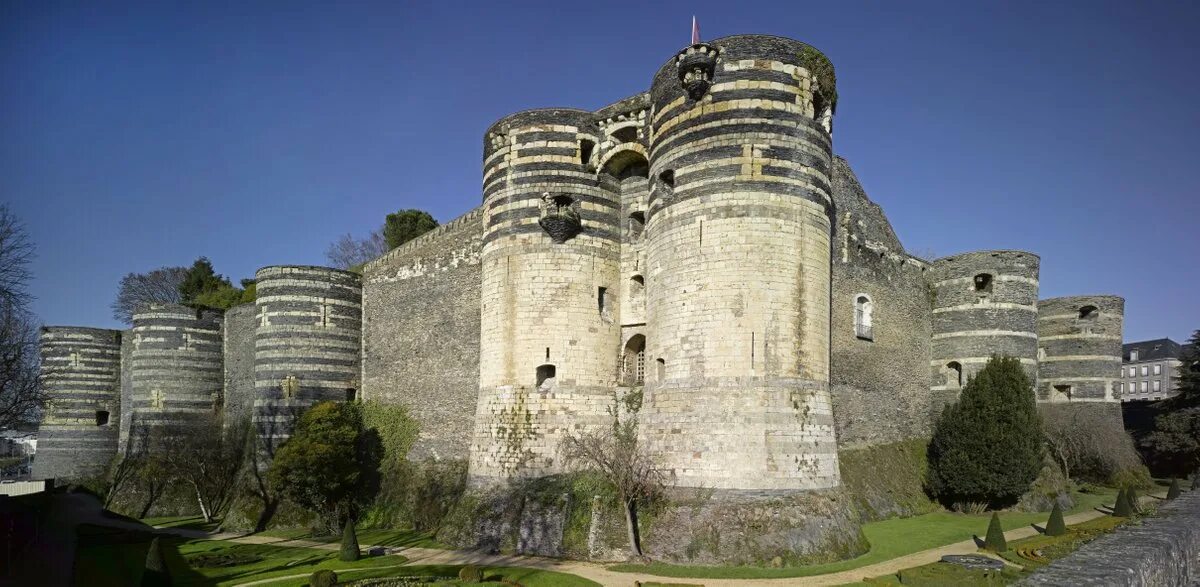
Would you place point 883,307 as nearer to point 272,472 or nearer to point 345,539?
point 345,539

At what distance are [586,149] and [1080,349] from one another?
2520 cm

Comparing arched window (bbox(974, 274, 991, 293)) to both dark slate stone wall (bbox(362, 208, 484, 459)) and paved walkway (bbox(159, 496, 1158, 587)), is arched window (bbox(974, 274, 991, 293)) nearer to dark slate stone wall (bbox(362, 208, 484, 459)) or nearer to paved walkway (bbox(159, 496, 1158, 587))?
paved walkway (bbox(159, 496, 1158, 587))

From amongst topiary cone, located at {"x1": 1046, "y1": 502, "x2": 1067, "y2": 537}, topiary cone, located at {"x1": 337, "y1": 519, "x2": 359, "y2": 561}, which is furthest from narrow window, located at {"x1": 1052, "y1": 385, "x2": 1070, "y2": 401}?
topiary cone, located at {"x1": 337, "y1": 519, "x2": 359, "y2": 561}

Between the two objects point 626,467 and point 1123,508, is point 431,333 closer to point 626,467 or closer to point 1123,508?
point 626,467

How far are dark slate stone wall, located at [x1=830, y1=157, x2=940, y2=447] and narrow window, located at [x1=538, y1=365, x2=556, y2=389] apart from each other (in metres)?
8.70

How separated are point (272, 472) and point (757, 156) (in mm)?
19106

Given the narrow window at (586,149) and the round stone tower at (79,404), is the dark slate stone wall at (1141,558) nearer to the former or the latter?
the narrow window at (586,149)

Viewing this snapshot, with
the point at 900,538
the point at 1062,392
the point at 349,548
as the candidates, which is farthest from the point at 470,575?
the point at 1062,392

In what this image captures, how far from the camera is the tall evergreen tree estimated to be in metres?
24.7

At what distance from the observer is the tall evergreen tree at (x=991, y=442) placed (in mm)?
24656

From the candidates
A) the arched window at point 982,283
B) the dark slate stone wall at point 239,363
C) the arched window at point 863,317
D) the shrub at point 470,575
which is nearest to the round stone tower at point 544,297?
the shrub at point 470,575

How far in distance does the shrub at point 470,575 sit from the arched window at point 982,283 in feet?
78.1

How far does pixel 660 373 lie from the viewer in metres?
19.5

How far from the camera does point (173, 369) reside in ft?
116
